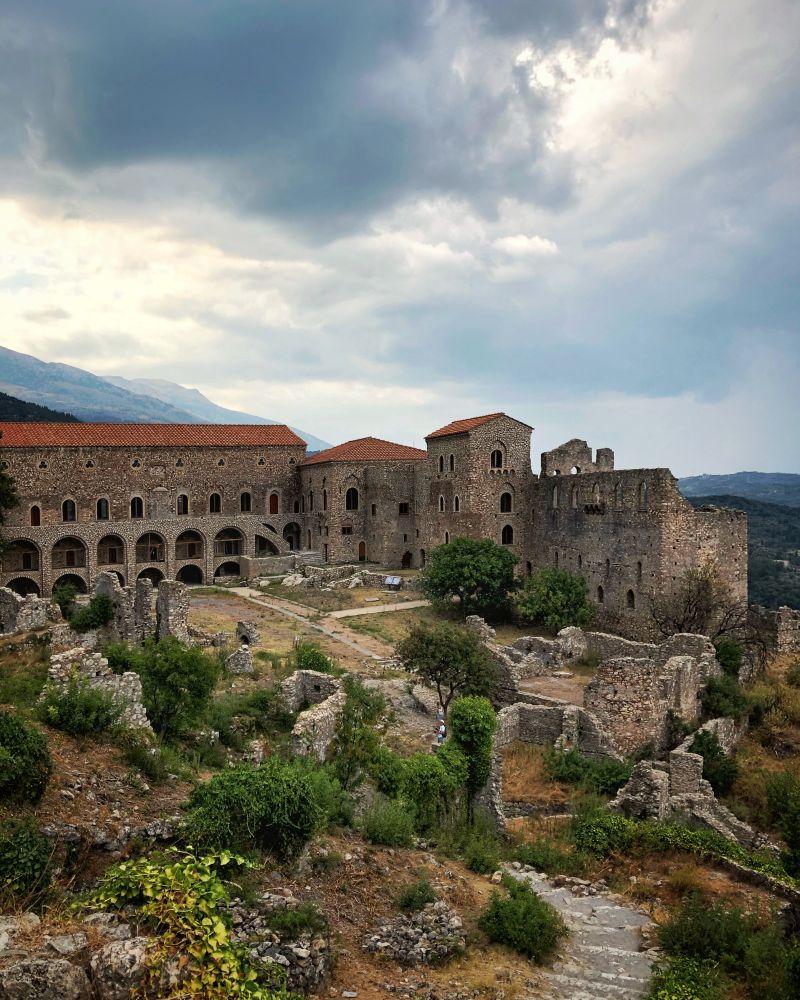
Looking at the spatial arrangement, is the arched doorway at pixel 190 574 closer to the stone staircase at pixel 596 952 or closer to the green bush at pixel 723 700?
the green bush at pixel 723 700

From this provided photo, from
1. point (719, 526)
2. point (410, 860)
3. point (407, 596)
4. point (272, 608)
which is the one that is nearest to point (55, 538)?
point (272, 608)

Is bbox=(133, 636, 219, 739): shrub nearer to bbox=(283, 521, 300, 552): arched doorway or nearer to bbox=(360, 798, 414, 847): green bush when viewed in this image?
bbox=(360, 798, 414, 847): green bush

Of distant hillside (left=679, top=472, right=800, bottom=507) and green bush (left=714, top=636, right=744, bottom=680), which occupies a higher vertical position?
distant hillside (left=679, top=472, right=800, bottom=507)

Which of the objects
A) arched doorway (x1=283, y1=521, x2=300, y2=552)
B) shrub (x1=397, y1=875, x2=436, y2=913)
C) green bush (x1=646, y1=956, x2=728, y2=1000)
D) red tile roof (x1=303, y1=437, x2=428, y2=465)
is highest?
red tile roof (x1=303, y1=437, x2=428, y2=465)

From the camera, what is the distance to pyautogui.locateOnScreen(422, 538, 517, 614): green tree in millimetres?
36656

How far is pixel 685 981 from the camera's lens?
7523 millimetres

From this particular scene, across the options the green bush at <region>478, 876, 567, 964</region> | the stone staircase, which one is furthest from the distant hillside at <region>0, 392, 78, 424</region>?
the green bush at <region>478, 876, 567, 964</region>

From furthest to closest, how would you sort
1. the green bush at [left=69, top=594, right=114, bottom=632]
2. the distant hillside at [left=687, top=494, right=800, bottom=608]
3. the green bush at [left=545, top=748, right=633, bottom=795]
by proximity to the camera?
the distant hillside at [left=687, top=494, right=800, bottom=608]
the green bush at [left=69, top=594, right=114, bottom=632]
the green bush at [left=545, top=748, right=633, bottom=795]

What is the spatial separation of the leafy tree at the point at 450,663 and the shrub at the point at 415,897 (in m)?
11.0

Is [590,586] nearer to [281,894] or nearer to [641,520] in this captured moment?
[641,520]

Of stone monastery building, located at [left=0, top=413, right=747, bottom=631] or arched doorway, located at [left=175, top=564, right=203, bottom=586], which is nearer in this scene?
stone monastery building, located at [left=0, top=413, right=747, bottom=631]

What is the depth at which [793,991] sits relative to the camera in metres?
7.11

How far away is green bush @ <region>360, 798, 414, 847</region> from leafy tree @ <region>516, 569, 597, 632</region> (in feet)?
79.3

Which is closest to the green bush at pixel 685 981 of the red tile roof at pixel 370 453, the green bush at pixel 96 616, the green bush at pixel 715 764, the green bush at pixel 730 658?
the green bush at pixel 715 764
